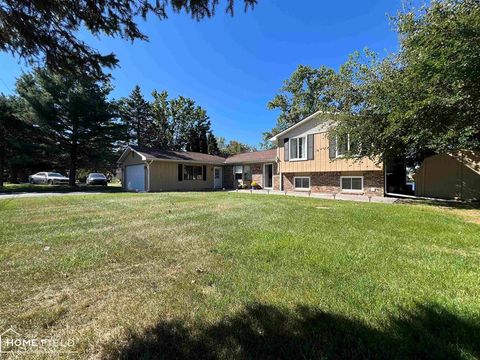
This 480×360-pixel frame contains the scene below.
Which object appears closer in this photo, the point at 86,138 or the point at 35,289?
the point at 35,289

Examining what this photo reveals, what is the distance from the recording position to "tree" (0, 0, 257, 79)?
135 inches

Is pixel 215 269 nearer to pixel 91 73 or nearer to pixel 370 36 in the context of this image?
pixel 91 73

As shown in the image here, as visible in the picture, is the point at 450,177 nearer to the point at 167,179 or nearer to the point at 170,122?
the point at 167,179

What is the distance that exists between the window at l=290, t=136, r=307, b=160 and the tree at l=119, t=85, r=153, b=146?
30.5 metres

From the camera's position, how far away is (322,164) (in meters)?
17.8

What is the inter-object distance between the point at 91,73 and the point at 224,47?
14.3 metres

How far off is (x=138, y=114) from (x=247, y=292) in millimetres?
44742

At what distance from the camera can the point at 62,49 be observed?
152 inches

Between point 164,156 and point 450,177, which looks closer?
point 450,177

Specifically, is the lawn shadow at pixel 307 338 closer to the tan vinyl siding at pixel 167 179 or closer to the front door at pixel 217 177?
the tan vinyl siding at pixel 167 179

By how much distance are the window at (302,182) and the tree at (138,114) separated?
3098 centimetres

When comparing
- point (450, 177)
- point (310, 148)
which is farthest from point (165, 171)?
point (450, 177)

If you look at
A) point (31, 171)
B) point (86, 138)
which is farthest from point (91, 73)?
point (31, 171)

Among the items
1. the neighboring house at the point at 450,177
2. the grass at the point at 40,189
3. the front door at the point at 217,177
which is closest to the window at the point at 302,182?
the neighboring house at the point at 450,177
